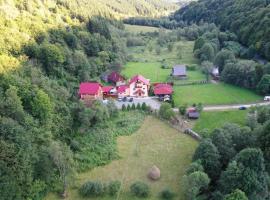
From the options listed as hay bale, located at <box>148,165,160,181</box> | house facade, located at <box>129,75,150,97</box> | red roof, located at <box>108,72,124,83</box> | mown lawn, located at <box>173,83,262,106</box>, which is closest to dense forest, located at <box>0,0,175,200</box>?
red roof, located at <box>108,72,124,83</box>

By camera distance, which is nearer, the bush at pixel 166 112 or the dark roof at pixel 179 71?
the bush at pixel 166 112

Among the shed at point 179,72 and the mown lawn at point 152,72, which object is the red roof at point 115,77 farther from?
the shed at point 179,72

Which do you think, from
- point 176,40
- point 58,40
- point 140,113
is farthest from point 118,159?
point 176,40

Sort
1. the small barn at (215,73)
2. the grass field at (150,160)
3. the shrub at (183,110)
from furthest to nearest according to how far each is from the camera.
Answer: the small barn at (215,73) < the shrub at (183,110) < the grass field at (150,160)

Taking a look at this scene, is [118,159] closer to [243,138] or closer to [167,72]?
[243,138]

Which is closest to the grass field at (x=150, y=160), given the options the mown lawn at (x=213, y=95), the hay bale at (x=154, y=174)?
the hay bale at (x=154, y=174)
